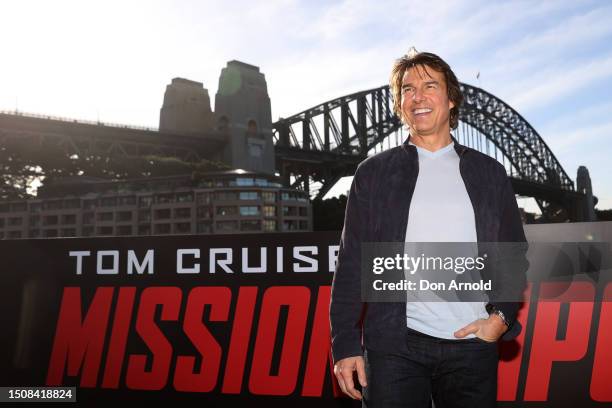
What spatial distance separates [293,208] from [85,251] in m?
62.7

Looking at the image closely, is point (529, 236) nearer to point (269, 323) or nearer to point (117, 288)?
point (269, 323)

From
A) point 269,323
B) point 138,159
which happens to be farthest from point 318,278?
point 138,159

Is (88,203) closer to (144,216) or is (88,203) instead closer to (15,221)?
(144,216)

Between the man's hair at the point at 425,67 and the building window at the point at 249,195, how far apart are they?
6143 cm

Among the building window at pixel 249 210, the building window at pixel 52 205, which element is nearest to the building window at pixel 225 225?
the building window at pixel 249 210

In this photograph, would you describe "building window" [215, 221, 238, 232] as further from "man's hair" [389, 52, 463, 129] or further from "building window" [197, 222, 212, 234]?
"man's hair" [389, 52, 463, 129]

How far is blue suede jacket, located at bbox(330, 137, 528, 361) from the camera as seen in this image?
2088 mm

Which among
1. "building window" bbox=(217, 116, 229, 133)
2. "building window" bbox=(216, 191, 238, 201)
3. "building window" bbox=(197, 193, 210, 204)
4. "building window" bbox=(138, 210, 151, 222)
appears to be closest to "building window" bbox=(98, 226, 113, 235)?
"building window" bbox=(138, 210, 151, 222)

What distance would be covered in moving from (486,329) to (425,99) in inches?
33.8

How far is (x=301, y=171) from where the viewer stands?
3155 inches

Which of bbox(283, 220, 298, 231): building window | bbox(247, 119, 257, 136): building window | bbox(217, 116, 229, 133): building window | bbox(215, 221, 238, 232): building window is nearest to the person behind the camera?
bbox(215, 221, 238, 232): building window

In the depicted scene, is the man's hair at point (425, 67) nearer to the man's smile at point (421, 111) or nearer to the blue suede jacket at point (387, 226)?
the man's smile at point (421, 111)

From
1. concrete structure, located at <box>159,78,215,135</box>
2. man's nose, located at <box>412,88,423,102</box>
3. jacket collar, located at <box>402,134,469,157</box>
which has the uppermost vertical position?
concrete structure, located at <box>159,78,215,135</box>

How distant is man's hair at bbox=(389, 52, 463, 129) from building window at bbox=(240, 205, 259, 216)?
61262 mm
